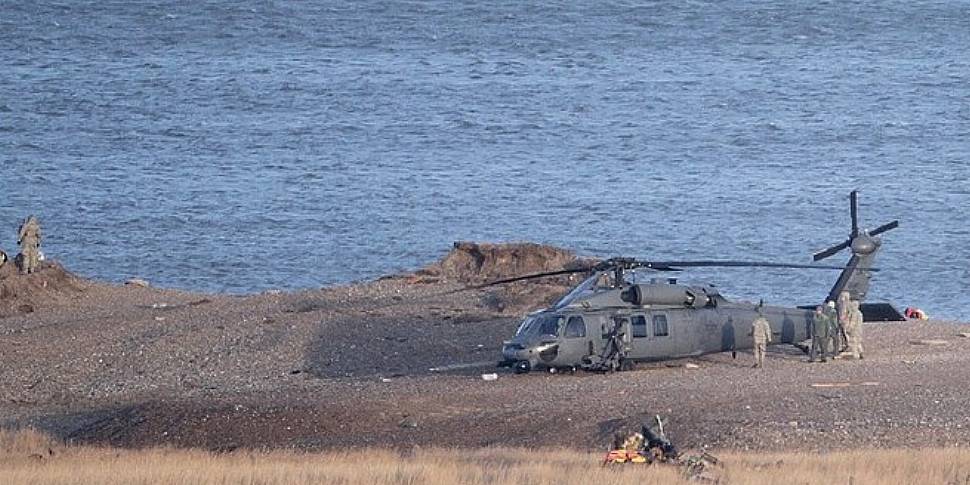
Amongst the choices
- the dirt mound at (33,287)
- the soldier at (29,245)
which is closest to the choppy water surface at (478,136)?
the dirt mound at (33,287)

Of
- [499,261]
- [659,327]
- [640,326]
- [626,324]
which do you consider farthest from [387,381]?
[499,261]

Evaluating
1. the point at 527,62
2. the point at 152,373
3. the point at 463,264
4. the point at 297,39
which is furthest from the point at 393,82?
the point at 152,373

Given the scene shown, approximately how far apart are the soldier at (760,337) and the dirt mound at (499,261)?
7408mm

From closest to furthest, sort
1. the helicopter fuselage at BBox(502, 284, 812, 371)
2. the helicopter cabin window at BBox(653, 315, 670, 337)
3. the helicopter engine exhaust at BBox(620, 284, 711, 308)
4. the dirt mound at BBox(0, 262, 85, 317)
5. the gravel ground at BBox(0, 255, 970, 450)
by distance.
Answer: the gravel ground at BBox(0, 255, 970, 450)
the helicopter fuselage at BBox(502, 284, 812, 371)
the helicopter cabin window at BBox(653, 315, 670, 337)
the helicopter engine exhaust at BBox(620, 284, 711, 308)
the dirt mound at BBox(0, 262, 85, 317)

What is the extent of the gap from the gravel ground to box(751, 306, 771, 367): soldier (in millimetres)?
267

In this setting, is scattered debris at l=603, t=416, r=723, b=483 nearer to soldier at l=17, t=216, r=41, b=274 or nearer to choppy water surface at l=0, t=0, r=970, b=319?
soldier at l=17, t=216, r=41, b=274

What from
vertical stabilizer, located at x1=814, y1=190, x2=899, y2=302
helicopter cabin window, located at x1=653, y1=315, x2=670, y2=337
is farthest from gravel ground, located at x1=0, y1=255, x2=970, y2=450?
vertical stabilizer, located at x1=814, y1=190, x2=899, y2=302

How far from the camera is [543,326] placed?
25297 millimetres

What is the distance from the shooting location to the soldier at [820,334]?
86.5 feet

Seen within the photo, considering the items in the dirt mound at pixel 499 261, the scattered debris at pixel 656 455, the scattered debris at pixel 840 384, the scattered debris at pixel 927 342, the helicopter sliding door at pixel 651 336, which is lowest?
the scattered debris at pixel 927 342

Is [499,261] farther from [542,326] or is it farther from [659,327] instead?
[542,326]

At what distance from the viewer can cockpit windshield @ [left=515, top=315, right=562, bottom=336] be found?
2525 centimetres

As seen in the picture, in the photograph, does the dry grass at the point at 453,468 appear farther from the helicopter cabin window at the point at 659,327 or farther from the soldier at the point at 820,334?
the soldier at the point at 820,334

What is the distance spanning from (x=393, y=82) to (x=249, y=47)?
51.7 ft
